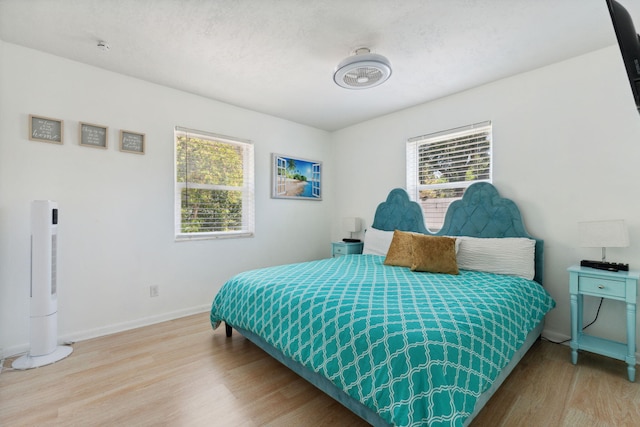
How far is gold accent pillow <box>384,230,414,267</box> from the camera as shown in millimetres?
2929

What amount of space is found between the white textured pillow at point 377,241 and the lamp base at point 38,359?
3.11m

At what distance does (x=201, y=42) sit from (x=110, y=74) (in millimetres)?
1180

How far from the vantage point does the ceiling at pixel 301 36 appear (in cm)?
194

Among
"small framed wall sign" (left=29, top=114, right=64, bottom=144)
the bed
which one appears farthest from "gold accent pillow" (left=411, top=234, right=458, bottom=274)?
"small framed wall sign" (left=29, top=114, right=64, bottom=144)

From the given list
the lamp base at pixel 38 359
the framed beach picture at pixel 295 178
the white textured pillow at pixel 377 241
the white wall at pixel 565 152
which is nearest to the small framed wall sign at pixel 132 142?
the framed beach picture at pixel 295 178

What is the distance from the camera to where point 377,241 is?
12.1 ft

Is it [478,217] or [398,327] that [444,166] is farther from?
[398,327]

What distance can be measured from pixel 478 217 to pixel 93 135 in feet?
12.8

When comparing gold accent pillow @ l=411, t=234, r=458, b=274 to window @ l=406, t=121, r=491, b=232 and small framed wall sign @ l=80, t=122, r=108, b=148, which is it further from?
small framed wall sign @ l=80, t=122, r=108, b=148

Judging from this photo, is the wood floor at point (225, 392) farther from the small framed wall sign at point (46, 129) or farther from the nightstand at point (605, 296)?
the small framed wall sign at point (46, 129)

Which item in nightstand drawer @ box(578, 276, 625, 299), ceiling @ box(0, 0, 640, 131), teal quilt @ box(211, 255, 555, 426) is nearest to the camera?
teal quilt @ box(211, 255, 555, 426)

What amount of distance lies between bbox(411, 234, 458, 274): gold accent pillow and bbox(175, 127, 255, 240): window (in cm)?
215

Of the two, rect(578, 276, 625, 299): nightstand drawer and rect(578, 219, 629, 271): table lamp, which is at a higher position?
rect(578, 219, 629, 271): table lamp

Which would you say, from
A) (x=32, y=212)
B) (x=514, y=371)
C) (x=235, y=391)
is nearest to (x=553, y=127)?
(x=514, y=371)
